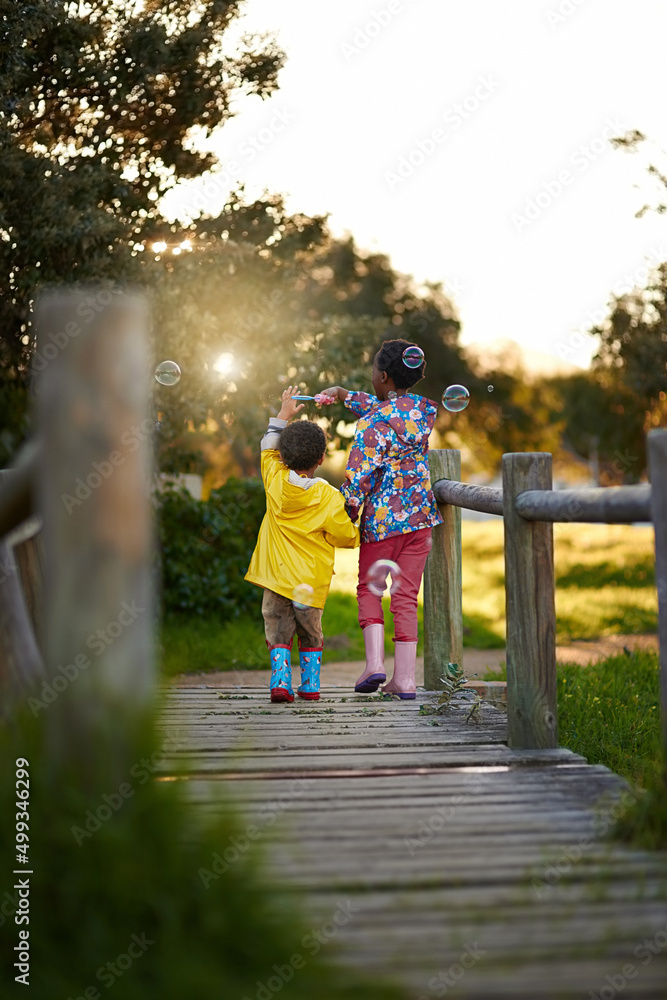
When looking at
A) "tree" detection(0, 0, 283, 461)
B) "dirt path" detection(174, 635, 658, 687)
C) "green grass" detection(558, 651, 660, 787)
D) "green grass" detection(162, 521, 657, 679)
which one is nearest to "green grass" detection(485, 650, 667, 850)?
"green grass" detection(558, 651, 660, 787)

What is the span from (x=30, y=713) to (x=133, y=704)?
16.3 inches

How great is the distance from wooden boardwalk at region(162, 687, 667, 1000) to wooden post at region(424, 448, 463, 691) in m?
1.23

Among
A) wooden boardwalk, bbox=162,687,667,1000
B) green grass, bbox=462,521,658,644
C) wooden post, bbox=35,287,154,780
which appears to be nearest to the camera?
wooden boardwalk, bbox=162,687,667,1000

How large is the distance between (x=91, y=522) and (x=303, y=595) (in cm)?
293

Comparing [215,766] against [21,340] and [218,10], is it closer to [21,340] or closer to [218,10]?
[21,340]

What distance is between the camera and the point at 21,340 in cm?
1045

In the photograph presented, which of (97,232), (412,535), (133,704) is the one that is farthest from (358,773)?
(97,232)

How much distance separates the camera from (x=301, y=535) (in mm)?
5945

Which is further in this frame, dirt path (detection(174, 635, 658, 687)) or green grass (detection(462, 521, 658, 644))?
green grass (detection(462, 521, 658, 644))

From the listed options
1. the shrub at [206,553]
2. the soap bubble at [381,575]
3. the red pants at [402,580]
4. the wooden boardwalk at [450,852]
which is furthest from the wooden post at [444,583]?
the shrub at [206,553]

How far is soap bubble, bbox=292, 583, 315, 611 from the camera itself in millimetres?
5859

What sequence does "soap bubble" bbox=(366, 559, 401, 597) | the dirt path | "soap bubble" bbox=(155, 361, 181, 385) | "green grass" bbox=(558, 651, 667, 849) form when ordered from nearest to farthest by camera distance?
"soap bubble" bbox=(366, 559, 401, 597) → "soap bubble" bbox=(155, 361, 181, 385) → "green grass" bbox=(558, 651, 667, 849) → the dirt path

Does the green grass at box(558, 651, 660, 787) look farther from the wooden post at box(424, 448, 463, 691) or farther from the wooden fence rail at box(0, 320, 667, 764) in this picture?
the wooden fence rail at box(0, 320, 667, 764)

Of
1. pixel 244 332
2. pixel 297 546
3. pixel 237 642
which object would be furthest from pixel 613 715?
pixel 244 332
